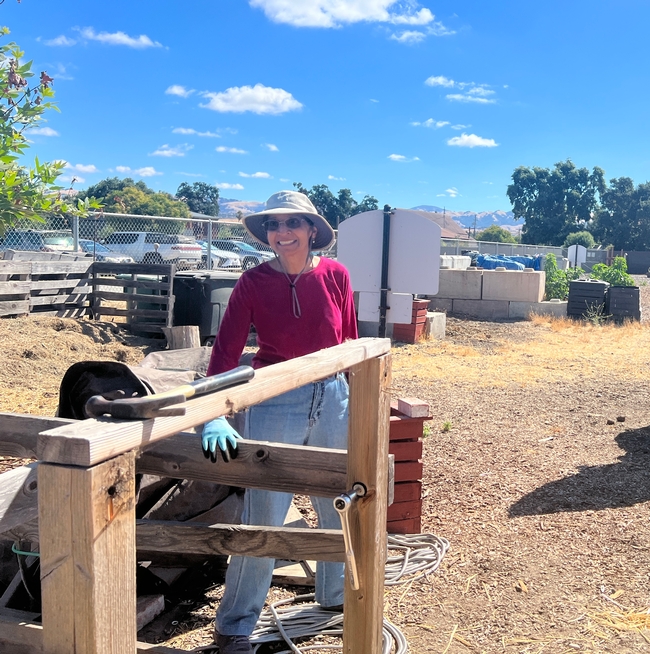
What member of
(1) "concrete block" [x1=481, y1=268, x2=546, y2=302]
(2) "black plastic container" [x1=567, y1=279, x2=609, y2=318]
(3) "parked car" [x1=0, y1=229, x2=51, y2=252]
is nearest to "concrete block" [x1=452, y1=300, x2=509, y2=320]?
(1) "concrete block" [x1=481, y1=268, x2=546, y2=302]

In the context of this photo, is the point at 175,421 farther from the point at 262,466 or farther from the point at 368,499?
the point at 368,499

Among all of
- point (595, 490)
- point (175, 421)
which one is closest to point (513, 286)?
point (595, 490)

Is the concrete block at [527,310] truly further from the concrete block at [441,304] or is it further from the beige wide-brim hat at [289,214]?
the beige wide-brim hat at [289,214]

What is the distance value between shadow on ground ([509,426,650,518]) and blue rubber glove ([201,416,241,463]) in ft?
10.2

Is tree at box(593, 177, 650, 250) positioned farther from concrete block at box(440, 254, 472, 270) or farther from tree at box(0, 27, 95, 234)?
tree at box(0, 27, 95, 234)

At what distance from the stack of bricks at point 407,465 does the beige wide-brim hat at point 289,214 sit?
145cm

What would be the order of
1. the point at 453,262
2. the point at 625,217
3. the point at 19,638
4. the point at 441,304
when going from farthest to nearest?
the point at 625,217
the point at 453,262
the point at 441,304
the point at 19,638

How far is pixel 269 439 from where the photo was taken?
9.34 feet

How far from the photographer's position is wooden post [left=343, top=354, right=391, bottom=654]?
2.11 metres

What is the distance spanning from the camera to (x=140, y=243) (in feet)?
63.3

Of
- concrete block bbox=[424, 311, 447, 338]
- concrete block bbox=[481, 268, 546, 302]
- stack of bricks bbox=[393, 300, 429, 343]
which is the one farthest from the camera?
concrete block bbox=[481, 268, 546, 302]

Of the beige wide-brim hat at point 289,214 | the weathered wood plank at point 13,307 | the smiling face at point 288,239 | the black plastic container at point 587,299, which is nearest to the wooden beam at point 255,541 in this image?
the smiling face at point 288,239

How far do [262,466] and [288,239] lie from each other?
116 cm

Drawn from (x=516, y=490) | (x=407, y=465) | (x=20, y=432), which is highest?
(x=20, y=432)
